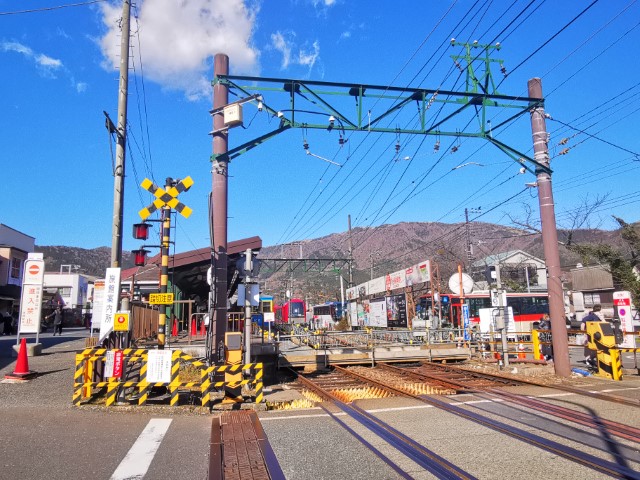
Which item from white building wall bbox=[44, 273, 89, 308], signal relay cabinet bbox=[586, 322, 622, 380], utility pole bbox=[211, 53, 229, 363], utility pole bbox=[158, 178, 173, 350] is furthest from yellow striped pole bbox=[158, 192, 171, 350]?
white building wall bbox=[44, 273, 89, 308]

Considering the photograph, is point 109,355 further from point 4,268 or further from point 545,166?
point 4,268

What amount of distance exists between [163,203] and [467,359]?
13.5 m

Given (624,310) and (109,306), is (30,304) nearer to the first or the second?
(109,306)

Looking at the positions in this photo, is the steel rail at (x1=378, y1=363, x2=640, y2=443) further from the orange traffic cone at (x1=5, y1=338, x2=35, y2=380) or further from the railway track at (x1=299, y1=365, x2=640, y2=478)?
the orange traffic cone at (x1=5, y1=338, x2=35, y2=380)

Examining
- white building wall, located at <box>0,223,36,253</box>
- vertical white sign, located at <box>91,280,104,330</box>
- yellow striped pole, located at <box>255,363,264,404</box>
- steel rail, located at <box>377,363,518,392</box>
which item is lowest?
steel rail, located at <box>377,363,518,392</box>

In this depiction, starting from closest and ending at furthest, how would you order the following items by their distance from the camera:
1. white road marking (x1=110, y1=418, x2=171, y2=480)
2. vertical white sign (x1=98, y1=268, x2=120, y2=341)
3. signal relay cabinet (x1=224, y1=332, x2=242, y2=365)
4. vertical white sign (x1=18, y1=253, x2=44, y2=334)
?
white road marking (x1=110, y1=418, x2=171, y2=480)
signal relay cabinet (x1=224, y1=332, x2=242, y2=365)
vertical white sign (x1=98, y1=268, x2=120, y2=341)
vertical white sign (x1=18, y1=253, x2=44, y2=334)

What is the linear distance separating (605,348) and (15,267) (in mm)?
45871

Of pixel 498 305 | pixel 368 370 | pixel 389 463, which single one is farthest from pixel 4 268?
pixel 389 463

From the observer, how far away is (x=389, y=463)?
5.66 meters

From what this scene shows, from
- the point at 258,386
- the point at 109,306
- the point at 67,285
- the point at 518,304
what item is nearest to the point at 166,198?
the point at 109,306

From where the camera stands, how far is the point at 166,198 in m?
10.1

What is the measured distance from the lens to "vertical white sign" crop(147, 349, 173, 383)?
8992 millimetres

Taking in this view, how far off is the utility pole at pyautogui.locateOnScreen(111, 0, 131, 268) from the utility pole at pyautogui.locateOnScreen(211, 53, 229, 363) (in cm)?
250

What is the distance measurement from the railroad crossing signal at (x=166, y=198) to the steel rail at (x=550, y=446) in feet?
21.5
